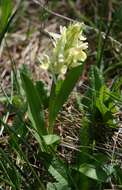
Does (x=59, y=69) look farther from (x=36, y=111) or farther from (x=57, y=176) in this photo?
(x=57, y=176)

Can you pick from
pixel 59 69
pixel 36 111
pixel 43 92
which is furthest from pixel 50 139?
pixel 43 92

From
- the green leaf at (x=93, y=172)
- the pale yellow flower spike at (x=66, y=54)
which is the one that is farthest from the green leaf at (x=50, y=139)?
the pale yellow flower spike at (x=66, y=54)

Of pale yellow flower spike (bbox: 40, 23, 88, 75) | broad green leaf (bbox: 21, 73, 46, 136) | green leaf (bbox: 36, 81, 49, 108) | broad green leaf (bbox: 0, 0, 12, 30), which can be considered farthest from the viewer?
green leaf (bbox: 36, 81, 49, 108)

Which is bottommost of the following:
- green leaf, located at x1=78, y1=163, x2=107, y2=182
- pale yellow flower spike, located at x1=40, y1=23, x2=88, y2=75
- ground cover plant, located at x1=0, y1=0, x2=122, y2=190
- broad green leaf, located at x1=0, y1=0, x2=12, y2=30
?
green leaf, located at x1=78, y1=163, x2=107, y2=182

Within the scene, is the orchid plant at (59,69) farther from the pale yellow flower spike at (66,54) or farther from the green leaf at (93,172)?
the green leaf at (93,172)

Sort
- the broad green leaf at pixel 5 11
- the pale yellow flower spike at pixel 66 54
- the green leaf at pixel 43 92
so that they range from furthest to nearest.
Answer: the green leaf at pixel 43 92 → the broad green leaf at pixel 5 11 → the pale yellow flower spike at pixel 66 54

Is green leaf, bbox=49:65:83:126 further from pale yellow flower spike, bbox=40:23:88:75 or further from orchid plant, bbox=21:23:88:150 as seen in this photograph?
pale yellow flower spike, bbox=40:23:88:75

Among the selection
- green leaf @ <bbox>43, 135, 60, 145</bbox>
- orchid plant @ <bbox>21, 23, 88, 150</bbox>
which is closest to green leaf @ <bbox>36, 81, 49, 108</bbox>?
orchid plant @ <bbox>21, 23, 88, 150</bbox>
